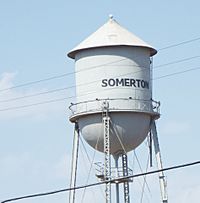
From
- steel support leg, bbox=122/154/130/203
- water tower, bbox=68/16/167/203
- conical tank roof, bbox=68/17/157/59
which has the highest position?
conical tank roof, bbox=68/17/157/59

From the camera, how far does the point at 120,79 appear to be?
40.1 m

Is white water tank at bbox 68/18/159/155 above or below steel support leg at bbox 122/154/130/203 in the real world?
above

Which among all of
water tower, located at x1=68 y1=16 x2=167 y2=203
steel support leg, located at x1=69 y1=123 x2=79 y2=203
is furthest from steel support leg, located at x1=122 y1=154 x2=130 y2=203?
steel support leg, located at x1=69 y1=123 x2=79 y2=203

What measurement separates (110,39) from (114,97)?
8.80ft

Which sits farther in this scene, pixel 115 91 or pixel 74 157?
pixel 74 157

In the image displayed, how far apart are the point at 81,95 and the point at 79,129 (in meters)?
1.62

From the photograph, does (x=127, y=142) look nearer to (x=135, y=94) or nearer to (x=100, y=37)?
(x=135, y=94)

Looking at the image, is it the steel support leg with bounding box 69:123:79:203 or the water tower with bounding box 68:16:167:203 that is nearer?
the water tower with bounding box 68:16:167:203

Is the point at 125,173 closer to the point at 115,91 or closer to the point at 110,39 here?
the point at 115,91

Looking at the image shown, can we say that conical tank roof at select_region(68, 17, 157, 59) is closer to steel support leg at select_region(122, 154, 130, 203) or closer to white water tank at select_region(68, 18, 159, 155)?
white water tank at select_region(68, 18, 159, 155)

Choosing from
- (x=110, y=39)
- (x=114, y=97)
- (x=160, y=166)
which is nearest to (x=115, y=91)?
(x=114, y=97)

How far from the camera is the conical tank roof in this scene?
40469 mm

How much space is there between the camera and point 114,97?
131 feet

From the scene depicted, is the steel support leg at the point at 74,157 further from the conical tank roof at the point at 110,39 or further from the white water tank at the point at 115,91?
the conical tank roof at the point at 110,39
